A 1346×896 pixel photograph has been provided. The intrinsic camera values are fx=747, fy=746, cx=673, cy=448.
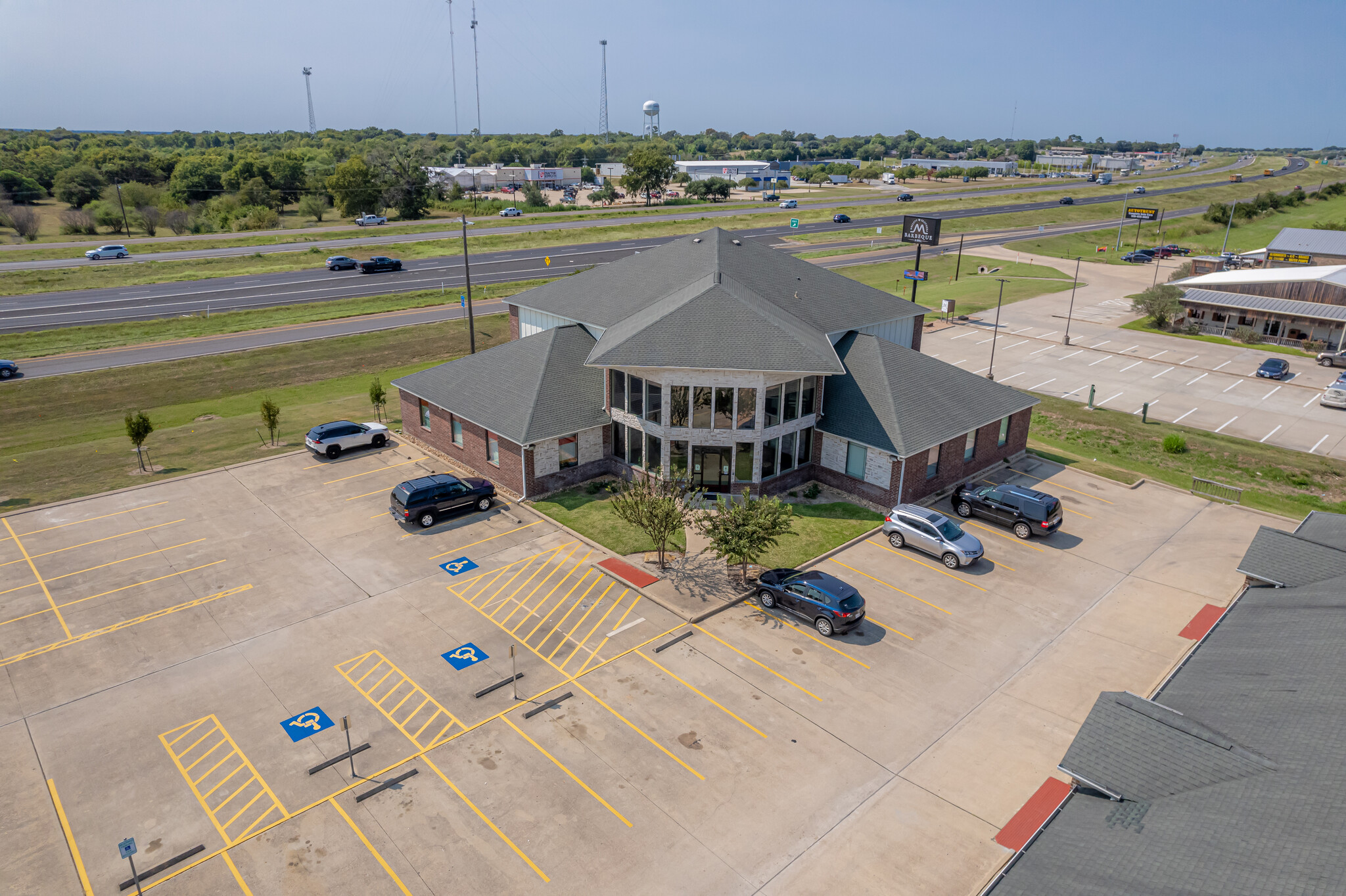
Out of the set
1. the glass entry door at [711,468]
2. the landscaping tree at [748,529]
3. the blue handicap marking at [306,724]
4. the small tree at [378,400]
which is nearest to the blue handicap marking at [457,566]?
the blue handicap marking at [306,724]

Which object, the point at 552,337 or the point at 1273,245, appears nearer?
the point at 552,337

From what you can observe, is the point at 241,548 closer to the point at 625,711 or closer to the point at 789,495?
the point at 625,711

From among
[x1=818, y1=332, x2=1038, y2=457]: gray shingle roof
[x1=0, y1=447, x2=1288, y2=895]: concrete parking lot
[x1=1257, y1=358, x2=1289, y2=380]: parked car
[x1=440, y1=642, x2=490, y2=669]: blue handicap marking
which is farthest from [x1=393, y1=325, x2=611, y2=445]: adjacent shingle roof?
[x1=1257, y1=358, x2=1289, y2=380]: parked car

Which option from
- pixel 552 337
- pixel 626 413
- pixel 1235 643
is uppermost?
pixel 552 337


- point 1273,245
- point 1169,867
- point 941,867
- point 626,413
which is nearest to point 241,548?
point 626,413

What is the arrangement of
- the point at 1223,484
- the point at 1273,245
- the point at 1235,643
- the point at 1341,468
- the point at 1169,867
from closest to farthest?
the point at 1169,867, the point at 1235,643, the point at 1223,484, the point at 1341,468, the point at 1273,245

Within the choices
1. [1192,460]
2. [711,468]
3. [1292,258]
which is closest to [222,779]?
[711,468]
